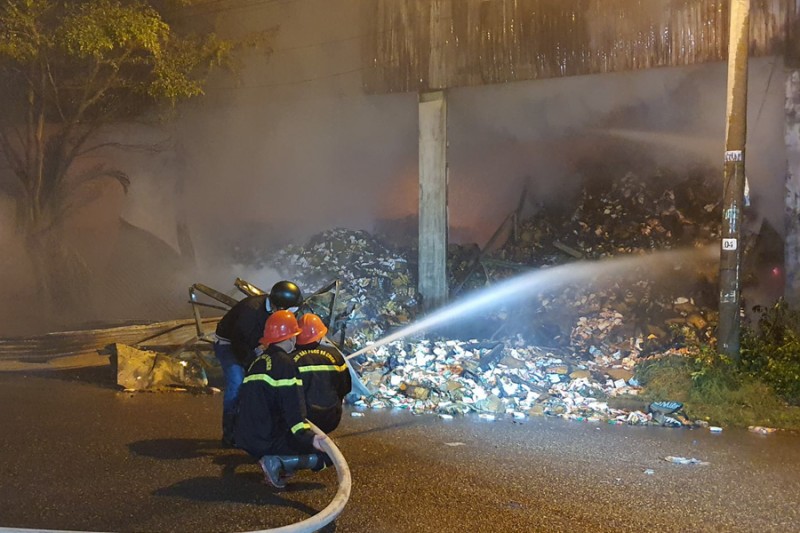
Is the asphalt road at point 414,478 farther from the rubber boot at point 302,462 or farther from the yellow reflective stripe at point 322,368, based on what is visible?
the yellow reflective stripe at point 322,368

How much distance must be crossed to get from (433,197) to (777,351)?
575 centimetres

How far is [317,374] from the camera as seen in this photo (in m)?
5.20

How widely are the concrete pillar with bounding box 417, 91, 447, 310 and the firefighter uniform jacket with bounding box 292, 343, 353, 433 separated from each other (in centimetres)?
632

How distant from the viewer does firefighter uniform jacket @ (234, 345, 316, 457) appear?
15.5ft

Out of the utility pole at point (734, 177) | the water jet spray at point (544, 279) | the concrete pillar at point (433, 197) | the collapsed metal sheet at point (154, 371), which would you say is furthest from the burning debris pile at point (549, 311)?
the collapsed metal sheet at point (154, 371)

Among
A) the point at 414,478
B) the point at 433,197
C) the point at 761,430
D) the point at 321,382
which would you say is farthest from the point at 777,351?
the point at 433,197

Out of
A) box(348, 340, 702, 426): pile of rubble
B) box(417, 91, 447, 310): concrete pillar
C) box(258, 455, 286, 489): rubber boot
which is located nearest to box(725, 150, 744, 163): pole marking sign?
box(348, 340, 702, 426): pile of rubble

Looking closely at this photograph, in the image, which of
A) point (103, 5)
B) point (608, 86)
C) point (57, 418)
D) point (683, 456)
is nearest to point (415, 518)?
point (683, 456)

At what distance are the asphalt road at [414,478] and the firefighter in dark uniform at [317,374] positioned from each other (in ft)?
1.58

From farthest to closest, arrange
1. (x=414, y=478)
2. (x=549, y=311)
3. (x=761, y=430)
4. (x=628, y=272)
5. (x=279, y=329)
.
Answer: (x=628, y=272) < (x=549, y=311) < (x=761, y=430) < (x=414, y=478) < (x=279, y=329)

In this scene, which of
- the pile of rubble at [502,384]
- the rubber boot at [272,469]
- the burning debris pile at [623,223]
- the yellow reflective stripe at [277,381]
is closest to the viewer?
the yellow reflective stripe at [277,381]

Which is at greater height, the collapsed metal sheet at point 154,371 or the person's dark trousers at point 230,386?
the person's dark trousers at point 230,386

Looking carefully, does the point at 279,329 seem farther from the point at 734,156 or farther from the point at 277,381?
the point at 734,156

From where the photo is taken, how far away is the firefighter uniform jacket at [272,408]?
15.5ft
